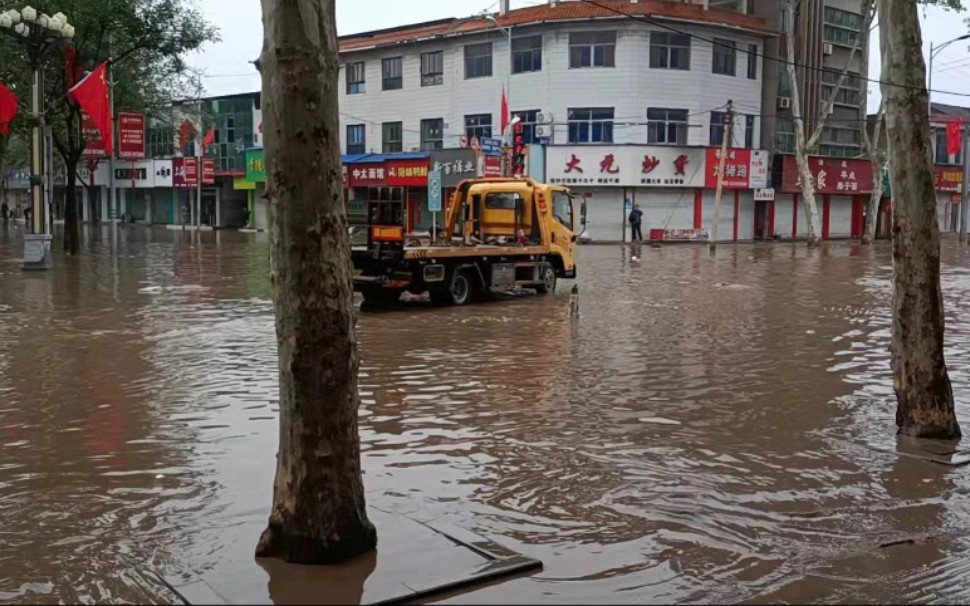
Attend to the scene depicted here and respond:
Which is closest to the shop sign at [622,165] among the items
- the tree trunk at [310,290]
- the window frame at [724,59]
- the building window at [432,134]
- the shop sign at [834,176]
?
the window frame at [724,59]

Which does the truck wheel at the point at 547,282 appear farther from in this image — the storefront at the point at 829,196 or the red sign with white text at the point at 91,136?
the storefront at the point at 829,196

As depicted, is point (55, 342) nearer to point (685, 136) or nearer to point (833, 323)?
point (833, 323)

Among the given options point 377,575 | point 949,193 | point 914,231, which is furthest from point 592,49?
point 377,575

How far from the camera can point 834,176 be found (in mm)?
50438

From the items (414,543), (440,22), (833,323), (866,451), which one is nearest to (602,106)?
(440,22)

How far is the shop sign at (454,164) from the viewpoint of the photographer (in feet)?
145

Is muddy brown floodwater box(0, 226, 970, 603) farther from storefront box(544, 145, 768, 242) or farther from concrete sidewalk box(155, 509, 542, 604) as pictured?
storefront box(544, 145, 768, 242)

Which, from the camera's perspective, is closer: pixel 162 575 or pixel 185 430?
pixel 162 575

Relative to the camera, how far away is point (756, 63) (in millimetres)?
46219

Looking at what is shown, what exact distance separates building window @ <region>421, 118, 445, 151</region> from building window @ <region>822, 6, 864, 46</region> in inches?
818

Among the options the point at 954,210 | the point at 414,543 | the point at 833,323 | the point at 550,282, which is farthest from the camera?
the point at 954,210

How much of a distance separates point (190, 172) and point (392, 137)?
15.4 meters

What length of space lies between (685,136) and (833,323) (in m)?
29.3

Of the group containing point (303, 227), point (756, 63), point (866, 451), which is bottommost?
point (866, 451)
